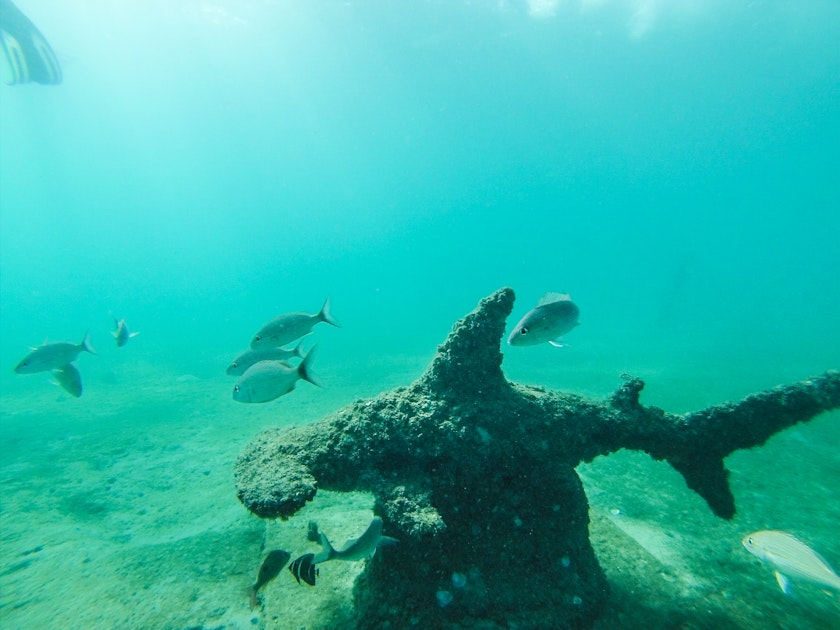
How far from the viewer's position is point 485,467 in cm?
331

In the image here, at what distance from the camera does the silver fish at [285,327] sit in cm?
479

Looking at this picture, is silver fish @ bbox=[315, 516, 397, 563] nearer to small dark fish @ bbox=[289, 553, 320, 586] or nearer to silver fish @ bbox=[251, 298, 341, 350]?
small dark fish @ bbox=[289, 553, 320, 586]

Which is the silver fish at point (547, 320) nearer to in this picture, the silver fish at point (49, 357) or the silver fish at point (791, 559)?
the silver fish at point (791, 559)

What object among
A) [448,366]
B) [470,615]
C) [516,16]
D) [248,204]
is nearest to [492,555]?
[470,615]

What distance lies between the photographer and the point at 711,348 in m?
22.2

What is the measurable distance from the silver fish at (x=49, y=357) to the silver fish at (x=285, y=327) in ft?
9.19

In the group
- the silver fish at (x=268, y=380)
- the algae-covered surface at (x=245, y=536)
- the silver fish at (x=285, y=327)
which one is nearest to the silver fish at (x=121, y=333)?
the algae-covered surface at (x=245, y=536)

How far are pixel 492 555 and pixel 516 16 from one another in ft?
145

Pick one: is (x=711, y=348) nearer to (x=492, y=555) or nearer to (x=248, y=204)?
(x=492, y=555)

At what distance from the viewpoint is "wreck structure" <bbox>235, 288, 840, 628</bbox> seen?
2.94 m

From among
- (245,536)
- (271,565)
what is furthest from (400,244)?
(271,565)

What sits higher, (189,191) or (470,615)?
(189,191)

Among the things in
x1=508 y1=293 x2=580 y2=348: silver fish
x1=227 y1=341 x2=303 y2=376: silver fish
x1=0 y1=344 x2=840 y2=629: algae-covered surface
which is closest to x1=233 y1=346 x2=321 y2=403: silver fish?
x1=227 y1=341 x2=303 y2=376: silver fish

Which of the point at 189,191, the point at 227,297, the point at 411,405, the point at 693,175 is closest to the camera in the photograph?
the point at 411,405
